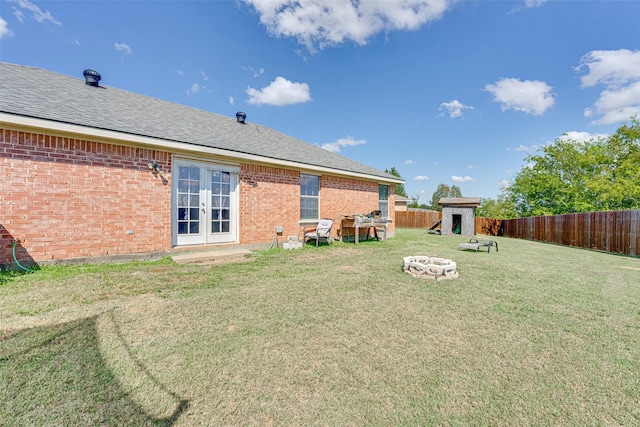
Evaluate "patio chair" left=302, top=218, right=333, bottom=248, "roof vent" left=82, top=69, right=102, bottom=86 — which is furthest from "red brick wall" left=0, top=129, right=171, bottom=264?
"patio chair" left=302, top=218, right=333, bottom=248

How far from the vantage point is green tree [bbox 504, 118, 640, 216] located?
58.7ft

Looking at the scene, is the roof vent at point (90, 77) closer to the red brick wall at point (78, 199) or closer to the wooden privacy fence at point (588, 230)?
the red brick wall at point (78, 199)

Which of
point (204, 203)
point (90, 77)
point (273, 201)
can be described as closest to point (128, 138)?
point (204, 203)

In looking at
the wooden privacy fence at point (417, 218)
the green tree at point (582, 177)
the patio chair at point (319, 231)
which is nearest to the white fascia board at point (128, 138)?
the patio chair at point (319, 231)

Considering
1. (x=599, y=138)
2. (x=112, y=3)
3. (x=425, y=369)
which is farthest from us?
(x=599, y=138)

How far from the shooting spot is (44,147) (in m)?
4.97

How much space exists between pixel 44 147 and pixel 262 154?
4833mm

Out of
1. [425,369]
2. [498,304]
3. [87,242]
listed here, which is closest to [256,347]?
[425,369]

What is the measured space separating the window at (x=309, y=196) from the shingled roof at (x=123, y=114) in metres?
0.72

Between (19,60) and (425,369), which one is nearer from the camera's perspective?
(425,369)

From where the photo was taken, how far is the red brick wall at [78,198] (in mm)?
4723

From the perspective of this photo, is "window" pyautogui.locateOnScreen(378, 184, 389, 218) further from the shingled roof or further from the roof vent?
the roof vent

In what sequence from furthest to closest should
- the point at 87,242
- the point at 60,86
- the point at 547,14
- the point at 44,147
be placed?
the point at 547,14 → the point at 60,86 → the point at 87,242 → the point at 44,147

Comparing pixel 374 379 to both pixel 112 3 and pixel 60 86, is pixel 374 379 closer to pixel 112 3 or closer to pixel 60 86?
pixel 60 86
